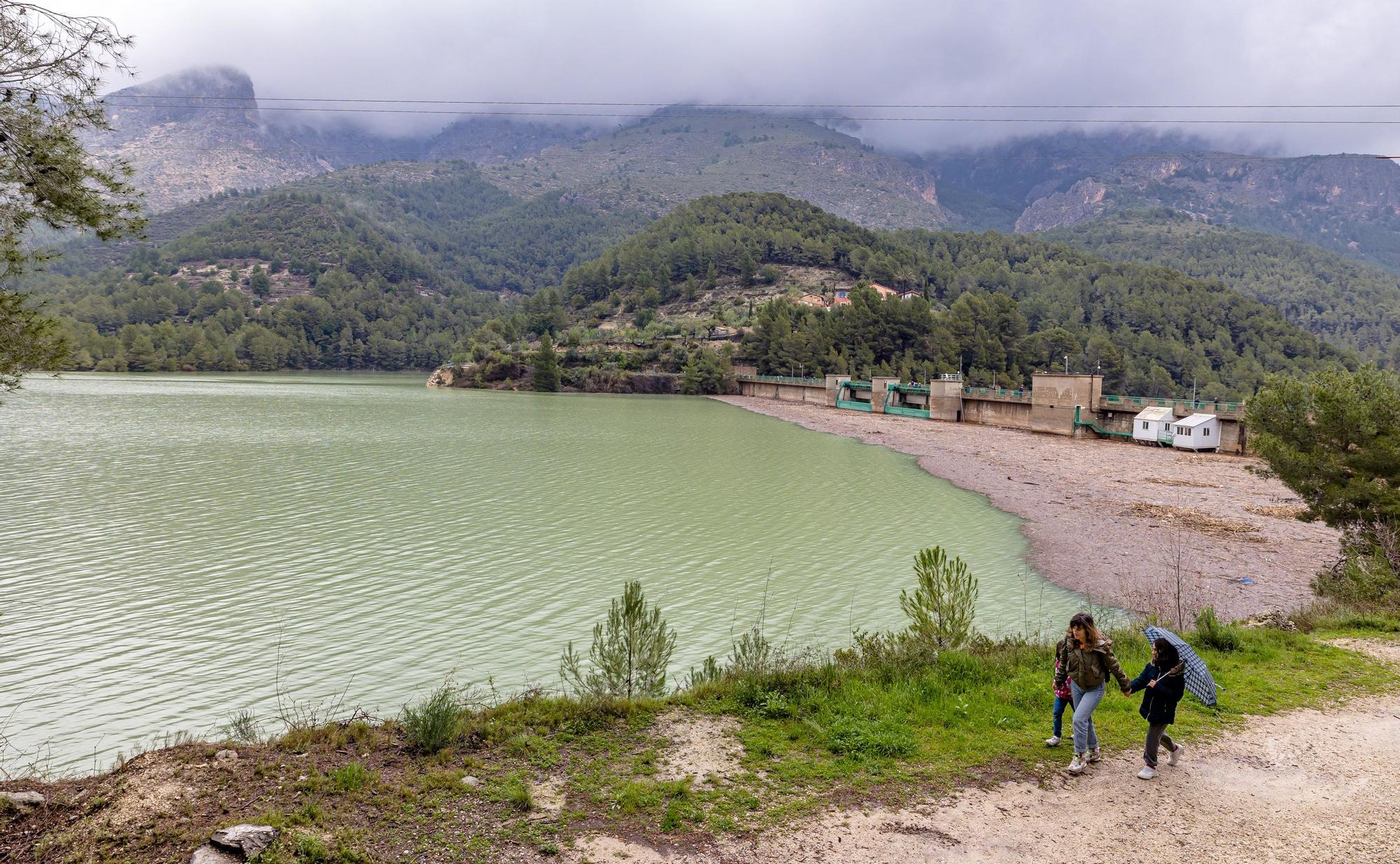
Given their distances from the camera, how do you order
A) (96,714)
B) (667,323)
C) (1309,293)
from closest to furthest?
(96,714) < (667,323) < (1309,293)

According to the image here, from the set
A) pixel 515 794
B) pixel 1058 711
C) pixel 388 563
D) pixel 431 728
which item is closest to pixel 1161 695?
pixel 1058 711

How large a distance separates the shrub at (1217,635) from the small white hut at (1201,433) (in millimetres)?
48044

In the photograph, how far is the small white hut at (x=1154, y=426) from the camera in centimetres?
5569

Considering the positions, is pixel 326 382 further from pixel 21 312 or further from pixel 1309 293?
pixel 1309 293

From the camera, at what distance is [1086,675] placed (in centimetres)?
803

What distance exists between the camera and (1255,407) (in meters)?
18.7

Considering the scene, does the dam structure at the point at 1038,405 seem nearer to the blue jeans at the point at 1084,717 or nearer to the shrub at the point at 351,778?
the blue jeans at the point at 1084,717

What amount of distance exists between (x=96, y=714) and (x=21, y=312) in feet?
21.0

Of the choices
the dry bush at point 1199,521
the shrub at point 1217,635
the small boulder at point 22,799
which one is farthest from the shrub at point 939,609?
the dry bush at point 1199,521

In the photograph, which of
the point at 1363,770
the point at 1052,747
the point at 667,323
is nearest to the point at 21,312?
the point at 1052,747

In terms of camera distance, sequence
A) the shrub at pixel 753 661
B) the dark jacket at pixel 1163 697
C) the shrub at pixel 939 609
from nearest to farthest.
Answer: the dark jacket at pixel 1163 697 < the shrub at pixel 753 661 < the shrub at pixel 939 609

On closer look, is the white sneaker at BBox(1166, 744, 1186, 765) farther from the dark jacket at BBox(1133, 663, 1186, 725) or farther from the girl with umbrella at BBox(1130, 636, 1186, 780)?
the dark jacket at BBox(1133, 663, 1186, 725)

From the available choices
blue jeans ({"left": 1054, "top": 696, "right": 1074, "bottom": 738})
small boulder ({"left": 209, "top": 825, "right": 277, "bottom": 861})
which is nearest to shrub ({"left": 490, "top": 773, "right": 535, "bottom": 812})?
small boulder ({"left": 209, "top": 825, "right": 277, "bottom": 861})

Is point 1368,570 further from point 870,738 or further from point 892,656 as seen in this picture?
point 870,738
